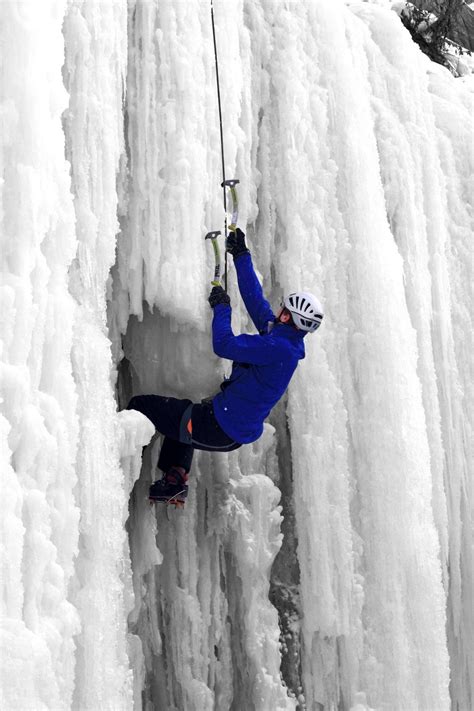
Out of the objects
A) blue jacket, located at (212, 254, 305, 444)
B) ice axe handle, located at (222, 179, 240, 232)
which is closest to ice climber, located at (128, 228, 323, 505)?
blue jacket, located at (212, 254, 305, 444)

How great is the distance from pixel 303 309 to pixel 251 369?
44cm

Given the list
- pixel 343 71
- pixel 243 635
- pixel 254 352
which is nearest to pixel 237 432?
pixel 254 352

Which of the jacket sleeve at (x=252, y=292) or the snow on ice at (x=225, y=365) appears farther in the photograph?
the jacket sleeve at (x=252, y=292)

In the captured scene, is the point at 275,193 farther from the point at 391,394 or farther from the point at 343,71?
the point at 391,394

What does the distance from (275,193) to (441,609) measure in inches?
116

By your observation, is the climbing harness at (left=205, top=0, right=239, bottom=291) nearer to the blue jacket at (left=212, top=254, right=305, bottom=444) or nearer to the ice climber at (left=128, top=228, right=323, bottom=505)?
the ice climber at (left=128, top=228, right=323, bottom=505)

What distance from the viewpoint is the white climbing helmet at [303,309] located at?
4570 millimetres

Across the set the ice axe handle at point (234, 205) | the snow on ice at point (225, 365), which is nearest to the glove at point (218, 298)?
the snow on ice at point (225, 365)

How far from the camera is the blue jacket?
4539 millimetres

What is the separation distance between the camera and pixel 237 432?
471 cm

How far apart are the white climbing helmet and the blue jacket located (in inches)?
3.1

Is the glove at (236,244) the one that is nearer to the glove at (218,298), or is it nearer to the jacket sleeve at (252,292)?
the jacket sleeve at (252,292)

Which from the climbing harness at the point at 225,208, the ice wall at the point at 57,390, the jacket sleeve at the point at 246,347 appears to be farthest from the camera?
the climbing harness at the point at 225,208

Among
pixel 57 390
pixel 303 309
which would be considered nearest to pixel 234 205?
pixel 303 309
